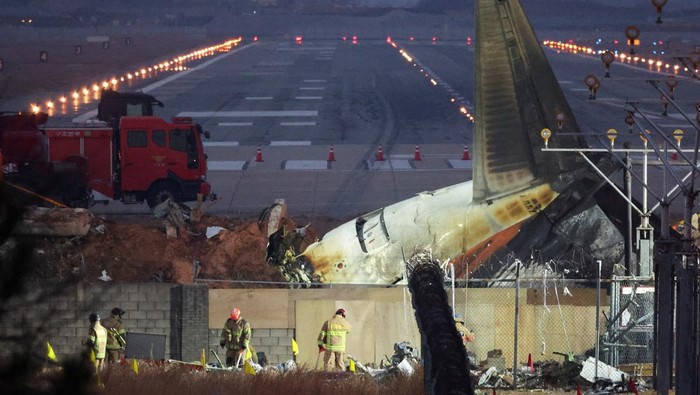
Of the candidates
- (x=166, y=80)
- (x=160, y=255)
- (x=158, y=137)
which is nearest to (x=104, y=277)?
(x=160, y=255)

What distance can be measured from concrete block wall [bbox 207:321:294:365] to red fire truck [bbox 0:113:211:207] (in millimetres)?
15051

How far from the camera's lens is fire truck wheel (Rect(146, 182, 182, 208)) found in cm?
4116

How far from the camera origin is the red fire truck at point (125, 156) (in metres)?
40.6

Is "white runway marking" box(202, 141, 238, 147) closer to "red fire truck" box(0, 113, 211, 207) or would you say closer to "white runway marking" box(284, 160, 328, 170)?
"white runway marking" box(284, 160, 328, 170)

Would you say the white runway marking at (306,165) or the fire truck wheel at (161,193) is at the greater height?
the white runway marking at (306,165)

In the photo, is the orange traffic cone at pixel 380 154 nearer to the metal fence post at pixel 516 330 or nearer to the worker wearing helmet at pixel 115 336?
the metal fence post at pixel 516 330

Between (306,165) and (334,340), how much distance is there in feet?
94.4

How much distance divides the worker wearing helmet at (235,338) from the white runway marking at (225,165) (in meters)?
27.5

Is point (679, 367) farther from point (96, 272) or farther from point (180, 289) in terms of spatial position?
point (96, 272)

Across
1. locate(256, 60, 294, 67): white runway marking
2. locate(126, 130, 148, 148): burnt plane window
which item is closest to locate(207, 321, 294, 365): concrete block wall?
locate(126, 130, 148, 148): burnt plane window

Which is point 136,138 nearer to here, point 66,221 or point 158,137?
point 158,137

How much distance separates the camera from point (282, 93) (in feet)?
288

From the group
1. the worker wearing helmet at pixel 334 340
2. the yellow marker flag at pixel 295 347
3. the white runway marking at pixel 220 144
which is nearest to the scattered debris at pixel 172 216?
the yellow marker flag at pixel 295 347

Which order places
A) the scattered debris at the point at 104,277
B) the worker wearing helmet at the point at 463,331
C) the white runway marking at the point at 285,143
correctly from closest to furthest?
the worker wearing helmet at the point at 463,331
the scattered debris at the point at 104,277
the white runway marking at the point at 285,143
